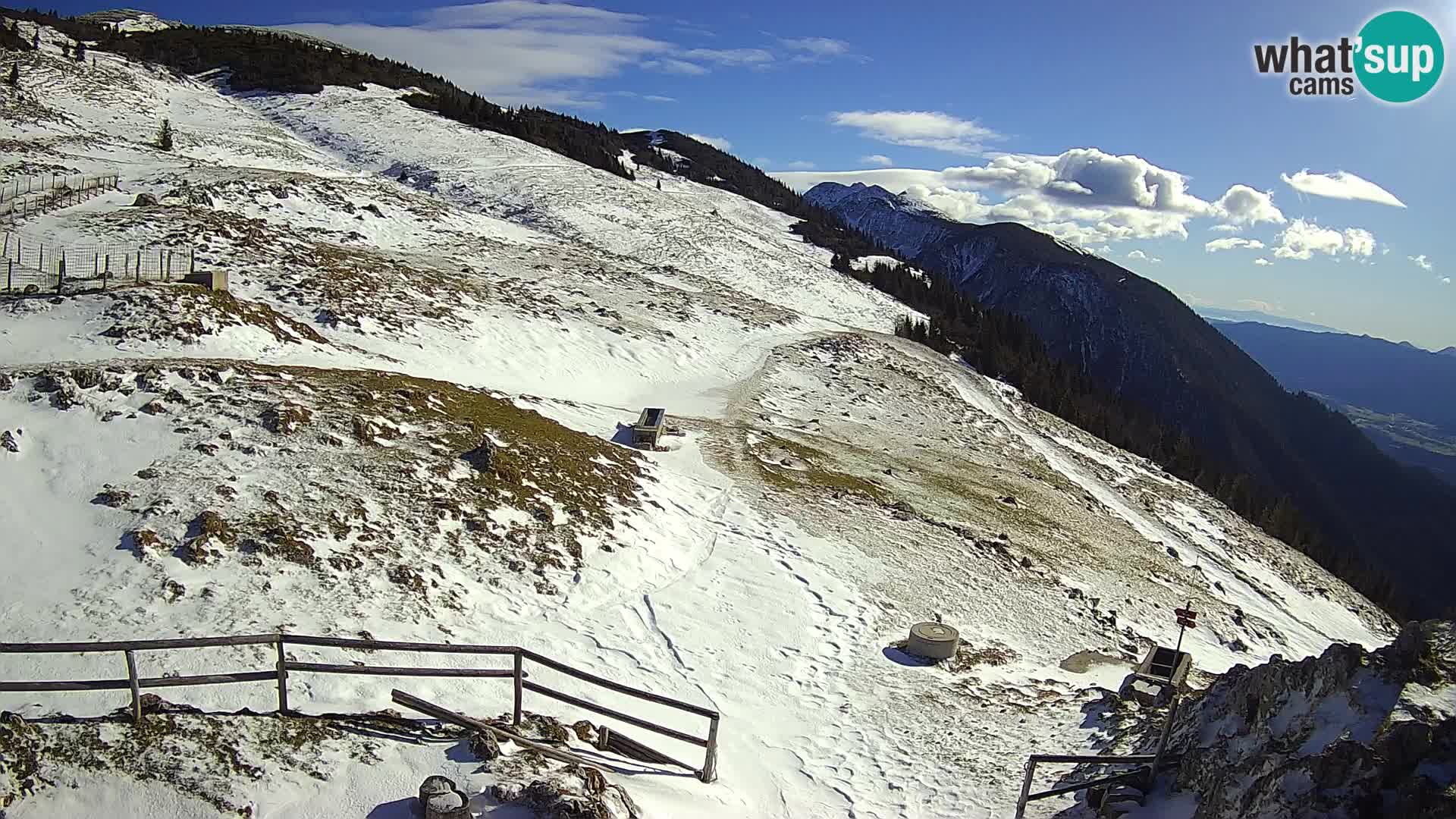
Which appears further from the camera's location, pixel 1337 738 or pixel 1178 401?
pixel 1178 401

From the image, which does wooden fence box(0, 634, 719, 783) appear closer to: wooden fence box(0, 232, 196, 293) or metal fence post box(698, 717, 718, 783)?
metal fence post box(698, 717, 718, 783)

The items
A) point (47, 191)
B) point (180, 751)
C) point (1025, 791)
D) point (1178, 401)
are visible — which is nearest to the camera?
point (180, 751)

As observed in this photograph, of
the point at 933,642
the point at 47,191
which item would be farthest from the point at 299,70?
the point at 933,642

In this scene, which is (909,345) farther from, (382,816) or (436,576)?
(382,816)

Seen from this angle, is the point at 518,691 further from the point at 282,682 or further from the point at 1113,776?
the point at 1113,776

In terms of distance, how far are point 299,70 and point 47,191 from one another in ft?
175

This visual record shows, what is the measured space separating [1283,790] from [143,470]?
16.6 meters

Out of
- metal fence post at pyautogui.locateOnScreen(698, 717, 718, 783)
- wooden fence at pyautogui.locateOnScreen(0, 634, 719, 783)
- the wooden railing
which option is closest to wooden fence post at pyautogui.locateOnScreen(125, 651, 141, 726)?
wooden fence at pyautogui.locateOnScreen(0, 634, 719, 783)

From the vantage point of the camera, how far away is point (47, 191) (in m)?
33.0

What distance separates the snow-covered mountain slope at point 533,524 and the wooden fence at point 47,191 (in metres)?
1.04

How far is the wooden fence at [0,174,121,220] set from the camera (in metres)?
30.0

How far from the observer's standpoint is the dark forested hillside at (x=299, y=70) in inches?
2977

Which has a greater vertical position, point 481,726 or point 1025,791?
point 481,726

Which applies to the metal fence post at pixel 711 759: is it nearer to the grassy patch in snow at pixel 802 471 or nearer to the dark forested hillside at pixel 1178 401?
the grassy patch in snow at pixel 802 471
